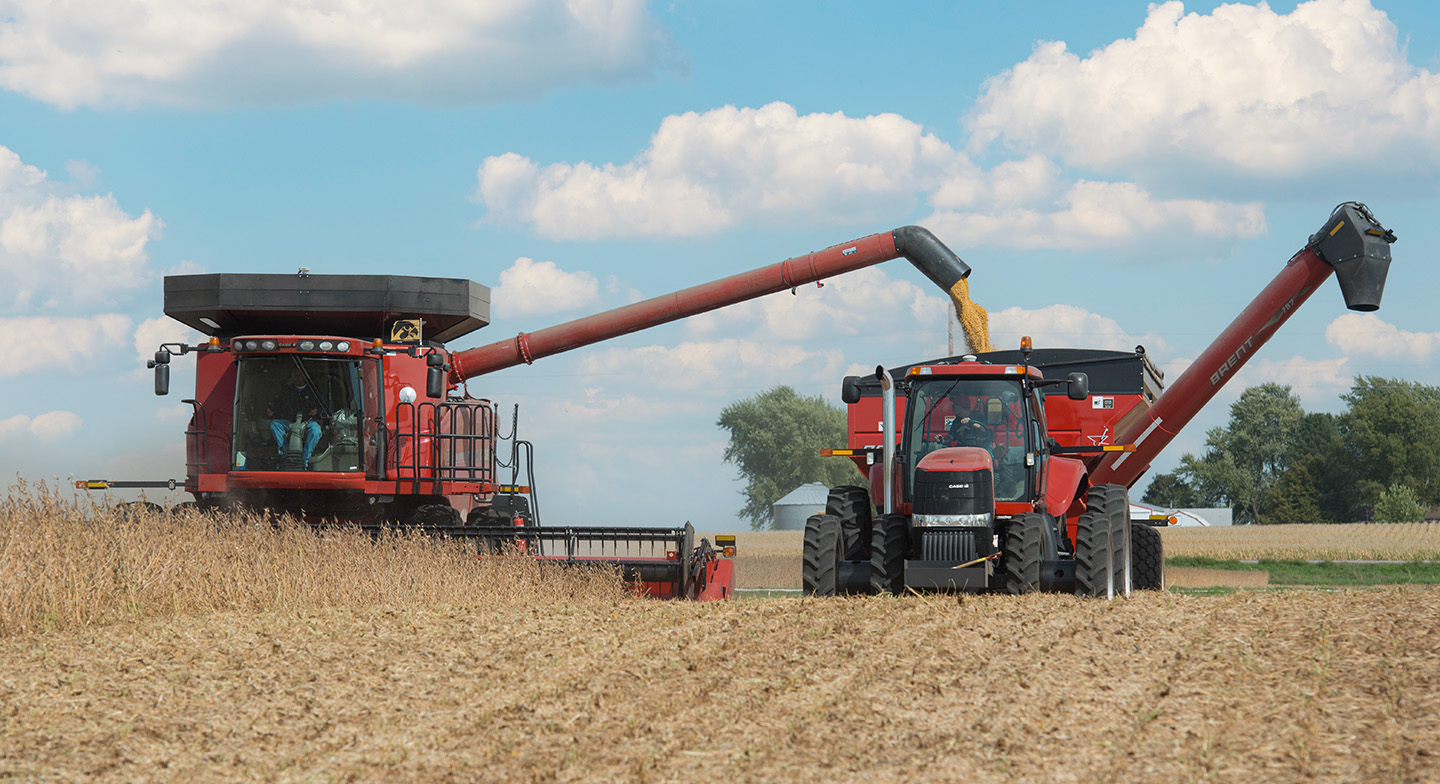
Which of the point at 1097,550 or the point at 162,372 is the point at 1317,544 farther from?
the point at 162,372

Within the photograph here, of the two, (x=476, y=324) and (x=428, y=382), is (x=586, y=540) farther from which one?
(x=476, y=324)

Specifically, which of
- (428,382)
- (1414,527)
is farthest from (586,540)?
(1414,527)

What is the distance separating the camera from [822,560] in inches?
420

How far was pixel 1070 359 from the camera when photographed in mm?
15555

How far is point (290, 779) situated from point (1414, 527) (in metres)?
45.1

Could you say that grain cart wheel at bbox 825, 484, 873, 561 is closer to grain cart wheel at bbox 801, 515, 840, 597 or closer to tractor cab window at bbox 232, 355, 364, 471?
grain cart wheel at bbox 801, 515, 840, 597

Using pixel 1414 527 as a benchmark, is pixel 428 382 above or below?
above

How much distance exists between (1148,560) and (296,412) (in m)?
8.97

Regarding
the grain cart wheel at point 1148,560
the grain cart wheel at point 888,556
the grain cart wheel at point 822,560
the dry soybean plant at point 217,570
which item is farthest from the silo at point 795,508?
the grain cart wheel at point 888,556

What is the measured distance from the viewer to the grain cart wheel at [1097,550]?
10.3 meters

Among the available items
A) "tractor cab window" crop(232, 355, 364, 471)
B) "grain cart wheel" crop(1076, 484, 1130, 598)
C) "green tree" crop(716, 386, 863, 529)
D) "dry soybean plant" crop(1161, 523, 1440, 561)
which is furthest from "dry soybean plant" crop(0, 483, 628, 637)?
"green tree" crop(716, 386, 863, 529)

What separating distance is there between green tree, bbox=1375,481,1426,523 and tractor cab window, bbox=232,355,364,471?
7210 centimetres

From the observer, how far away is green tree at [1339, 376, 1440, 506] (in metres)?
79.2

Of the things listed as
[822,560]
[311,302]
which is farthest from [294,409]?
[822,560]
